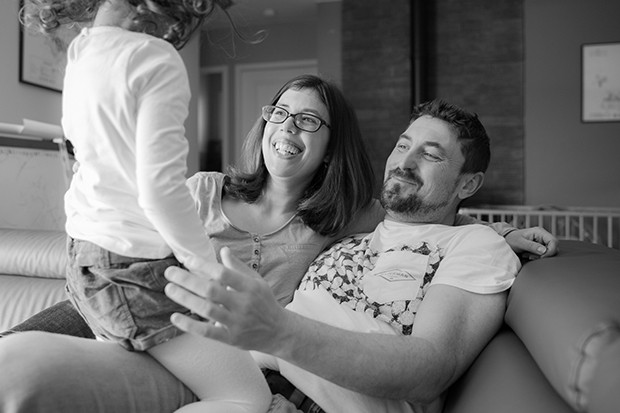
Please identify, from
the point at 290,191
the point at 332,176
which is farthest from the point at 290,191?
the point at 332,176

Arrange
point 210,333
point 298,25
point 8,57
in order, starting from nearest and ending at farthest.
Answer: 1. point 210,333
2. point 8,57
3. point 298,25

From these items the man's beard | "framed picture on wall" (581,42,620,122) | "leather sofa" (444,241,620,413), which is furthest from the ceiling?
"leather sofa" (444,241,620,413)

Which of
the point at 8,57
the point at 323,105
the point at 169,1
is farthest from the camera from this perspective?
the point at 8,57

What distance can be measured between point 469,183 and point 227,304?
3.51 feet

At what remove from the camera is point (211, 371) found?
35.7 inches

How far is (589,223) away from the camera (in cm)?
465

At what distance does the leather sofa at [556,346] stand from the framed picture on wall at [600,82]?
3.82 metres

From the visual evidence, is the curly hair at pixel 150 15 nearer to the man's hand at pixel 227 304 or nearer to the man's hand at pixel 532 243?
the man's hand at pixel 227 304

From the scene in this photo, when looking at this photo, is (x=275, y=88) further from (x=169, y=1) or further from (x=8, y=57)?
(x=169, y=1)

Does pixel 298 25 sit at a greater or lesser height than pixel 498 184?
greater

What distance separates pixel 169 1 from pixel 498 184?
4459mm

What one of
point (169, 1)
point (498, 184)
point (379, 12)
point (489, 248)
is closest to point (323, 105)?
point (489, 248)

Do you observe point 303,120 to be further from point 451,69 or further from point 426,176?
point 451,69

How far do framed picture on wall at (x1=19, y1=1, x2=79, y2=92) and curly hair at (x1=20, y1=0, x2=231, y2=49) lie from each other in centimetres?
253
